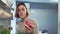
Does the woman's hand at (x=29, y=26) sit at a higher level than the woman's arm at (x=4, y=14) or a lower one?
lower

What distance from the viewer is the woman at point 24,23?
0.89 m

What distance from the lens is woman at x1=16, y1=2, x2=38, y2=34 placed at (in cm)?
89

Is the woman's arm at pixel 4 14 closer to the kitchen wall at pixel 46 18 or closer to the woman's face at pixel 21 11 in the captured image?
the woman's face at pixel 21 11

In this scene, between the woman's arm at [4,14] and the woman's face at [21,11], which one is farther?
the woman's face at [21,11]

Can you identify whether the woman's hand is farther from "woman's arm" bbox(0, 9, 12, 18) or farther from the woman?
"woman's arm" bbox(0, 9, 12, 18)

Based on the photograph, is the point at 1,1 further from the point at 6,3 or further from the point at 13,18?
the point at 13,18

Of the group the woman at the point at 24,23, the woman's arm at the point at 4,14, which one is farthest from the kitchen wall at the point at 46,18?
the woman's arm at the point at 4,14

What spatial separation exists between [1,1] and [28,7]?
0.78 feet

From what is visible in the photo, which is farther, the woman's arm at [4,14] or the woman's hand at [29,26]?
the woman's hand at [29,26]

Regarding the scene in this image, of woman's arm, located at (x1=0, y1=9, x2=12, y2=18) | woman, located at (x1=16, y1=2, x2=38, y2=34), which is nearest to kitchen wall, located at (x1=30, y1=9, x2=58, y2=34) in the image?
woman, located at (x1=16, y1=2, x2=38, y2=34)

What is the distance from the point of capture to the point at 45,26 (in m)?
0.90

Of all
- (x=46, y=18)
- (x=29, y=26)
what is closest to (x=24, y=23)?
(x=29, y=26)

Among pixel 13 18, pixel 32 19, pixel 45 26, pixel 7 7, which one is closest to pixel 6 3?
pixel 7 7

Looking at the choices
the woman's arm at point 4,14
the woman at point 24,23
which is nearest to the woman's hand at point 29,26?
the woman at point 24,23
